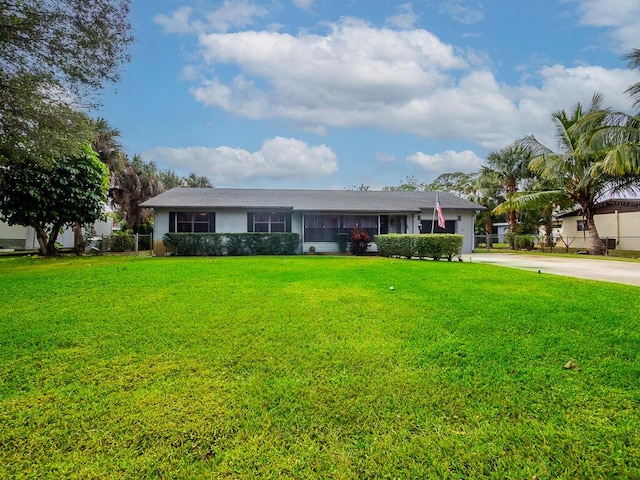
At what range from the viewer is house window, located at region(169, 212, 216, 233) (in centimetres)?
1944

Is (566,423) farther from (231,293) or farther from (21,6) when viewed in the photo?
(21,6)

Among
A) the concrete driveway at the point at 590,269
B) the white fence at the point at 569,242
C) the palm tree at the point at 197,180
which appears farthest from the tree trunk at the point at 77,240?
the white fence at the point at 569,242

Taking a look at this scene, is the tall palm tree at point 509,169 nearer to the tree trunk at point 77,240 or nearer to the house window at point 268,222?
the house window at point 268,222

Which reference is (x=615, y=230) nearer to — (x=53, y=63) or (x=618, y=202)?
(x=618, y=202)

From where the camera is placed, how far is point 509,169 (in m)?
26.2

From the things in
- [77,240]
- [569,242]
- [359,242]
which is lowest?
[569,242]

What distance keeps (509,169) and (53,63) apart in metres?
26.9

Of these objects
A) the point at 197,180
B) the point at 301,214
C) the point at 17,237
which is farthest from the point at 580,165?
the point at 197,180

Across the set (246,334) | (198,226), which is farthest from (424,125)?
(246,334)

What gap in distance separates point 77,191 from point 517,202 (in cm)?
2451

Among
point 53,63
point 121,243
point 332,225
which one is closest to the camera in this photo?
point 53,63

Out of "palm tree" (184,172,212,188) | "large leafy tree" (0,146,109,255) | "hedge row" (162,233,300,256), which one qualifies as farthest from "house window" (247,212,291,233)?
"palm tree" (184,172,212,188)

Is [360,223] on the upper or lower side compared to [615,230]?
upper

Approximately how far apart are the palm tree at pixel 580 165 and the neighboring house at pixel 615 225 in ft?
7.13
